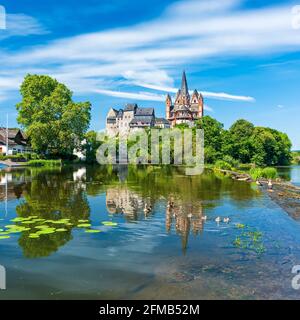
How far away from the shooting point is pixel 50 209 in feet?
59.4

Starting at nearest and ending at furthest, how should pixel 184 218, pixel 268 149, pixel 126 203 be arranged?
pixel 184 218
pixel 126 203
pixel 268 149

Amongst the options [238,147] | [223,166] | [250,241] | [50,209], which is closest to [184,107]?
[238,147]

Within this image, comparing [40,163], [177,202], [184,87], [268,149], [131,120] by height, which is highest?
[184,87]

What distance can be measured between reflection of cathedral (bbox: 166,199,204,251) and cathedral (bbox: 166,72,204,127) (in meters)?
116

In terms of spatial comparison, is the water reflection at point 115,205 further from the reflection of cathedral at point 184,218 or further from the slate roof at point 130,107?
the slate roof at point 130,107

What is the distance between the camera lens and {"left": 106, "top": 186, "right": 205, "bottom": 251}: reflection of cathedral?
14.5 metres

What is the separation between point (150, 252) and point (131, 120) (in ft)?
432

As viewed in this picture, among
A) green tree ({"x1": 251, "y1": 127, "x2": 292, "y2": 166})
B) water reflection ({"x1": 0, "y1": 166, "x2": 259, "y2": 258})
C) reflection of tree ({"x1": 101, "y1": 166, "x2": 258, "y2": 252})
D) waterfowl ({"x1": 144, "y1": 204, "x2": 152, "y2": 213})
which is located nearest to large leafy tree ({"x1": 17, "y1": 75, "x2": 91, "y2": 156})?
green tree ({"x1": 251, "y1": 127, "x2": 292, "y2": 166})

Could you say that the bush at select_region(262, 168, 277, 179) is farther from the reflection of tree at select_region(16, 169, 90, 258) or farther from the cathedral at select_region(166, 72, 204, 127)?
the cathedral at select_region(166, 72, 204, 127)

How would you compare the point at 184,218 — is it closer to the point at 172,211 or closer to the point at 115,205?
the point at 172,211

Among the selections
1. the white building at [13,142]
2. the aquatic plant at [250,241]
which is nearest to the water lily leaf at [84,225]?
the aquatic plant at [250,241]

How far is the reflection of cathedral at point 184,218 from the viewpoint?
14.1 meters
